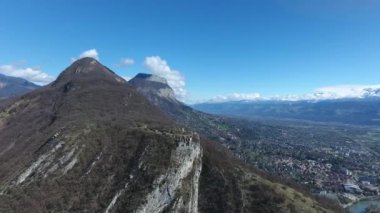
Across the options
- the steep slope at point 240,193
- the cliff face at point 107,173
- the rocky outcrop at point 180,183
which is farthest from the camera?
the steep slope at point 240,193

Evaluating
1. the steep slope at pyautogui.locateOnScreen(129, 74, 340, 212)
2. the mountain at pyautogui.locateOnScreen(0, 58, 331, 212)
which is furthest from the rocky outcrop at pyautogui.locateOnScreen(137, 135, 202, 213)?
the steep slope at pyautogui.locateOnScreen(129, 74, 340, 212)

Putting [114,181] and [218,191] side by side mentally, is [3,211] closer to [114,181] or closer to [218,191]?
[114,181]

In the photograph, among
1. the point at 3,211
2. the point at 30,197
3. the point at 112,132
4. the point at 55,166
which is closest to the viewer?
the point at 3,211

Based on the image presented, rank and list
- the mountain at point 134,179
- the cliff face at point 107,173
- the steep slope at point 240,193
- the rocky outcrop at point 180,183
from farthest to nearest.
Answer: the steep slope at point 240,193 → the rocky outcrop at point 180,183 → the mountain at point 134,179 → the cliff face at point 107,173

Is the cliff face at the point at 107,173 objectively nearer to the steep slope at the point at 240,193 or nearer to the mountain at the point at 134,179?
the mountain at the point at 134,179

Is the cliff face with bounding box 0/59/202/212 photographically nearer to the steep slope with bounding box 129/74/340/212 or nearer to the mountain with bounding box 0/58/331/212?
the mountain with bounding box 0/58/331/212

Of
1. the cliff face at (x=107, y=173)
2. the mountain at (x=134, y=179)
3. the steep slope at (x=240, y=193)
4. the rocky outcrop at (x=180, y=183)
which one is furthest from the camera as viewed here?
the steep slope at (x=240, y=193)

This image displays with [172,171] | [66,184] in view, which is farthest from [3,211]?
[172,171]

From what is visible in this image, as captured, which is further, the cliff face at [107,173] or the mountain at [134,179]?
the mountain at [134,179]

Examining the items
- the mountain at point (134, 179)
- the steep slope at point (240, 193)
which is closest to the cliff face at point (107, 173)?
the mountain at point (134, 179)

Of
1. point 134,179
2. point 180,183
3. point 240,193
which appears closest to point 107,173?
point 134,179

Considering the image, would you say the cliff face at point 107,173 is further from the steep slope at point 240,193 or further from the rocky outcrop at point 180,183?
the steep slope at point 240,193
